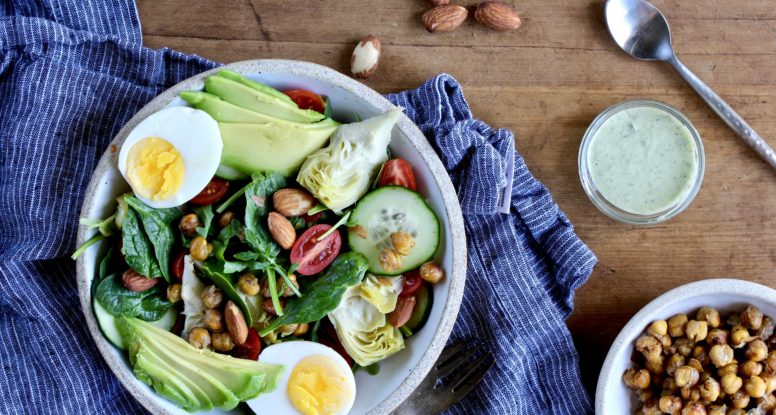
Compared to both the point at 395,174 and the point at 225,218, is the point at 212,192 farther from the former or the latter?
the point at 395,174

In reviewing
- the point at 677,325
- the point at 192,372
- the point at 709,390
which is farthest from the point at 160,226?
the point at 709,390

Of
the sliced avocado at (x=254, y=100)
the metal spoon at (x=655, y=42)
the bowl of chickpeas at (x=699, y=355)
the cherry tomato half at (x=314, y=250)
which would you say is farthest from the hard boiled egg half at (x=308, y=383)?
the metal spoon at (x=655, y=42)

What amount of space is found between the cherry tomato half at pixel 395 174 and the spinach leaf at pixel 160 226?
0.60m

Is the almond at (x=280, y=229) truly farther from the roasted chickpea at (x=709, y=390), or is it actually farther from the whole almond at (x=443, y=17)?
the roasted chickpea at (x=709, y=390)

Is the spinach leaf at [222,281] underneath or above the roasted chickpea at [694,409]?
above

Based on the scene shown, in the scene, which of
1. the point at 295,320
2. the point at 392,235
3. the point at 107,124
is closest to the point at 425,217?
the point at 392,235

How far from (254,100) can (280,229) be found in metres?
0.36

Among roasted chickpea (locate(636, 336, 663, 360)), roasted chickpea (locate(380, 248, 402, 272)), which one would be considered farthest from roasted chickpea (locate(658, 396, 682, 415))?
roasted chickpea (locate(380, 248, 402, 272))

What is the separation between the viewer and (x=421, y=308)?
223 cm

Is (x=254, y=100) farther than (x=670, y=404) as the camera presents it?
No

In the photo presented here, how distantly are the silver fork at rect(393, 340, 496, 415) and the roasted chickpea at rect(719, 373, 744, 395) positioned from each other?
0.68 m

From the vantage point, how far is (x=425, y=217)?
6.98ft

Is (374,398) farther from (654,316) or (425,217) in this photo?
(654,316)

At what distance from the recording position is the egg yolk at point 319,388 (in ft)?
6.92
